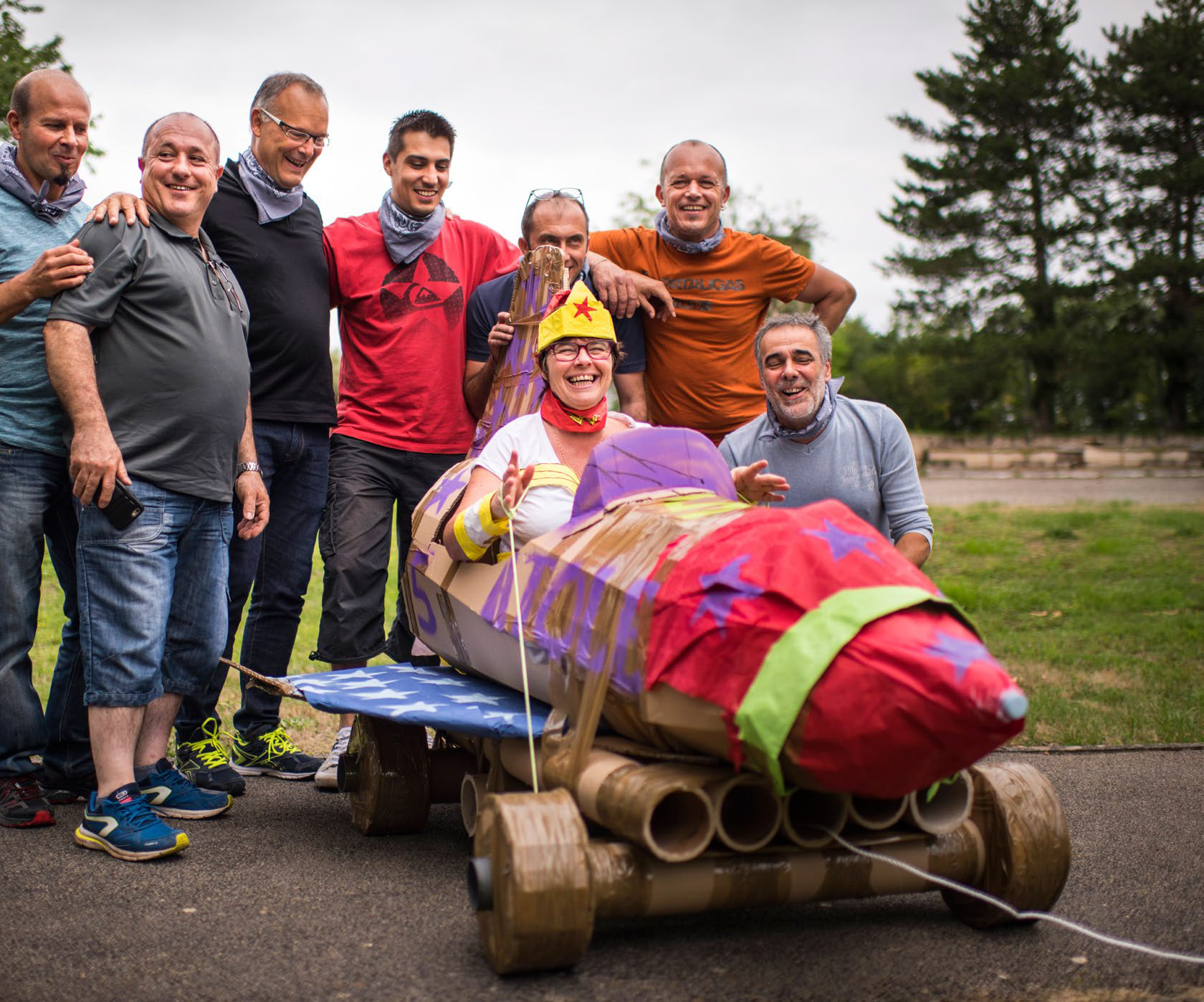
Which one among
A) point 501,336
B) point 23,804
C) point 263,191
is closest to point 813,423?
point 501,336

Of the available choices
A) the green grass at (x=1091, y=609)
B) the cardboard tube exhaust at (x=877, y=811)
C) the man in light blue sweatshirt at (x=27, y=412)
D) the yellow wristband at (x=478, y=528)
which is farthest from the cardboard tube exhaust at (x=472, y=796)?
the green grass at (x=1091, y=609)

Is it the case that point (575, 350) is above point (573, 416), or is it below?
above

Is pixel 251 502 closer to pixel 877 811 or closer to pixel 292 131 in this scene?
pixel 292 131

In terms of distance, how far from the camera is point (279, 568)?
5.27 m

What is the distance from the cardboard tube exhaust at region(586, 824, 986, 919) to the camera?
2.88 m

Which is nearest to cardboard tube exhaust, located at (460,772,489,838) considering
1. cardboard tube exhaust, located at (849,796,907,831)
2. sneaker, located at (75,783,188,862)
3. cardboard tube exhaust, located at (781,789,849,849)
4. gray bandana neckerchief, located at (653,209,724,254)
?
sneaker, located at (75,783,188,862)

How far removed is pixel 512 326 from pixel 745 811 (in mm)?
2597

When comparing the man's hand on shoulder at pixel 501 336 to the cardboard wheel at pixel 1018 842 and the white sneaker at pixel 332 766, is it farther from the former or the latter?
the cardboard wheel at pixel 1018 842

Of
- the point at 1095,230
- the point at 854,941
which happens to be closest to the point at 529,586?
the point at 854,941

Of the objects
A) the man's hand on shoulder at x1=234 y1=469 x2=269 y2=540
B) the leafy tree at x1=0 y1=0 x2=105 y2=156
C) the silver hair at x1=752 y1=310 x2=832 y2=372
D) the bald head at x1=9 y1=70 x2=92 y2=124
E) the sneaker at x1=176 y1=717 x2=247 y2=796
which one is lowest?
the sneaker at x1=176 y1=717 x2=247 y2=796

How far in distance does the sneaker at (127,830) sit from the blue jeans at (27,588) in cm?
46

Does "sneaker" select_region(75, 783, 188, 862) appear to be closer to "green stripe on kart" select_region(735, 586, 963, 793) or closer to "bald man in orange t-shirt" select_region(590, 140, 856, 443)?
"green stripe on kart" select_region(735, 586, 963, 793)

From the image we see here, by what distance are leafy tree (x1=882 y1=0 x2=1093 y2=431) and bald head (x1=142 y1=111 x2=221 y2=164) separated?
38927 millimetres

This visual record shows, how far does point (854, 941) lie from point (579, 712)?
3.14 ft
